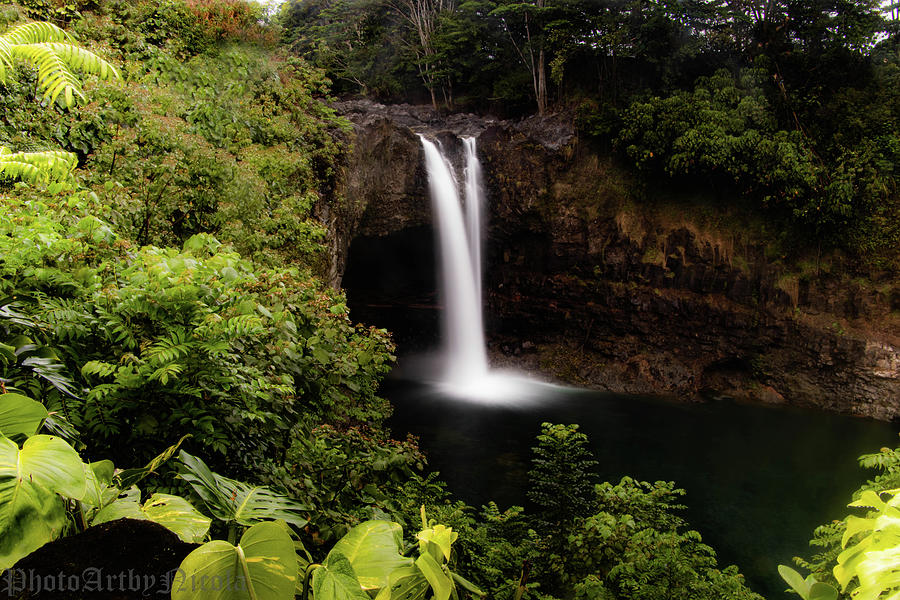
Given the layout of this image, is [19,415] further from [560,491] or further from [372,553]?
[560,491]

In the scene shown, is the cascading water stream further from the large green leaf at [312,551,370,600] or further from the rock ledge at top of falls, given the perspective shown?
the large green leaf at [312,551,370,600]

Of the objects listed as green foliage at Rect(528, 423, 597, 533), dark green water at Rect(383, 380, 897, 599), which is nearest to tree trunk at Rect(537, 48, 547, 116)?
dark green water at Rect(383, 380, 897, 599)

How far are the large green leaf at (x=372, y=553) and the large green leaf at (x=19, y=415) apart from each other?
80 centimetres

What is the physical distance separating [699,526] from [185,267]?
7616 millimetres

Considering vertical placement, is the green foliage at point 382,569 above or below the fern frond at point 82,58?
below

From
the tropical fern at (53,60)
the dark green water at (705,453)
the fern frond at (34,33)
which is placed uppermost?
the fern frond at (34,33)

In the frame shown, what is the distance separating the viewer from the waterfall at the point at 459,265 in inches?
509

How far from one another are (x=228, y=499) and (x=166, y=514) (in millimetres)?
370

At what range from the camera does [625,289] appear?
13.0 metres

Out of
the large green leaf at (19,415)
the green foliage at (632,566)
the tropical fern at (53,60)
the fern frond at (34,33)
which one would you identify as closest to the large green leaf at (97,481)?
the large green leaf at (19,415)

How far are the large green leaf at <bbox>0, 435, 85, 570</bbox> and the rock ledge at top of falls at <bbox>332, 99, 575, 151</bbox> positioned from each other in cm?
1185

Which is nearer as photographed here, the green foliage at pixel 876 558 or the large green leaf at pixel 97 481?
the green foliage at pixel 876 558

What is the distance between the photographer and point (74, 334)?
211 cm

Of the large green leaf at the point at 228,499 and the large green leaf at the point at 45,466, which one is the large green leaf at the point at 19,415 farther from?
the large green leaf at the point at 228,499
